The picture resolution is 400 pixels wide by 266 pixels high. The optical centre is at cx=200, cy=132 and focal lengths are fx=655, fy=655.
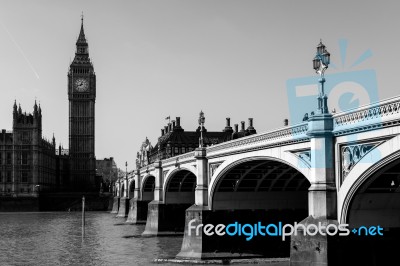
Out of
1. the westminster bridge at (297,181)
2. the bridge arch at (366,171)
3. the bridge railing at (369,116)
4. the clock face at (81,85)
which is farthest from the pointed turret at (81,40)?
the bridge arch at (366,171)

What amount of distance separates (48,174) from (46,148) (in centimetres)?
571

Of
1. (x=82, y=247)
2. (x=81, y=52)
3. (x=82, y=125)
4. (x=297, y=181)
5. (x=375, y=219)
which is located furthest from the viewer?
(x=81, y=52)

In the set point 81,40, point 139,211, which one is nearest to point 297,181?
point 139,211

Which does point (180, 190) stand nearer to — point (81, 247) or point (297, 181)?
point (81, 247)

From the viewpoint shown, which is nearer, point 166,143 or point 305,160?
point 305,160

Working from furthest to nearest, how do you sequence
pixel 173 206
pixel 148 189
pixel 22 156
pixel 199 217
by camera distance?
pixel 22 156 → pixel 148 189 → pixel 173 206 → pixel 199 217

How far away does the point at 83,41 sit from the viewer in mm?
150000

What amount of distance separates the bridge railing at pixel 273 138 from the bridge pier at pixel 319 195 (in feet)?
6.06

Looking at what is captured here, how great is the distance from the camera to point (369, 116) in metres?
21.7

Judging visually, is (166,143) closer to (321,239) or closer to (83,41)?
(83,41)

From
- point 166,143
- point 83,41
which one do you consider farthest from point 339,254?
point 83,41

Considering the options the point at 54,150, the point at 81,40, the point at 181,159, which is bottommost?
the point at 181,159

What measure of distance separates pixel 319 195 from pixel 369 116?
3.85 m

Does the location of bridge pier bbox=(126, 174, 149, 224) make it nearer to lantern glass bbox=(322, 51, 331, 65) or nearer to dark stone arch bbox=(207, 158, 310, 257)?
dark stone arch bbox=(207, 158, 310, 257)
